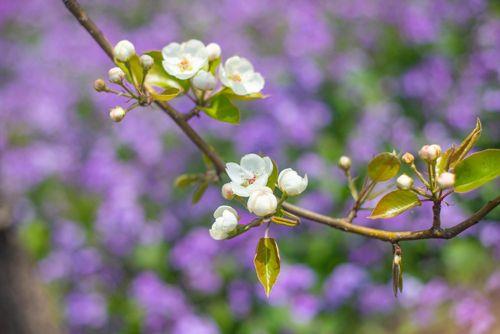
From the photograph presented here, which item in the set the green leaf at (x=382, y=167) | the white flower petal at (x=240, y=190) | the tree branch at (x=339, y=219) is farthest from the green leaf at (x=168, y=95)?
the green leaf at (x=382, y=167)

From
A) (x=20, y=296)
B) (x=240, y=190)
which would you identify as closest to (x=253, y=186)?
(x=240, y=190)

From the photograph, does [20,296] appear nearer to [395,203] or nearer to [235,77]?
[235,77]

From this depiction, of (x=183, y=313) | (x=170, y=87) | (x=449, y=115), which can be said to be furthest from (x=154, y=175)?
(x=170, y=87)

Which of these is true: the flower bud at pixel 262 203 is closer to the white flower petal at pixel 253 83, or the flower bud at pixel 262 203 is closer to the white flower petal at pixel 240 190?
the white flower petal at pixel 240 190

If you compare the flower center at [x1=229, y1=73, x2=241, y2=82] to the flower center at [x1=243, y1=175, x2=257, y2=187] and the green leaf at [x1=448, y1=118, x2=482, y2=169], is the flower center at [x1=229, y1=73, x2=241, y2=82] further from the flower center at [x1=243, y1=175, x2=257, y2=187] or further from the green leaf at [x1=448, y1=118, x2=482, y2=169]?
the green leaf at [x1=448, y1=118, x2=482, y2=169]

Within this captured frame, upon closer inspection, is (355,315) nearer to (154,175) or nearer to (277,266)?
(154,175)

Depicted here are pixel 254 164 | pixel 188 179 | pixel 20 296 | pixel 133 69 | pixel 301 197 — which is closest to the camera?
pixel 254 164

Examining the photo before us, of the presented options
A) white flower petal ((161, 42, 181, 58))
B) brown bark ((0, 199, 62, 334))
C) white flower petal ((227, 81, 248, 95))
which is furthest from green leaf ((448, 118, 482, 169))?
brown bark ((0, 199, 62, 334))
